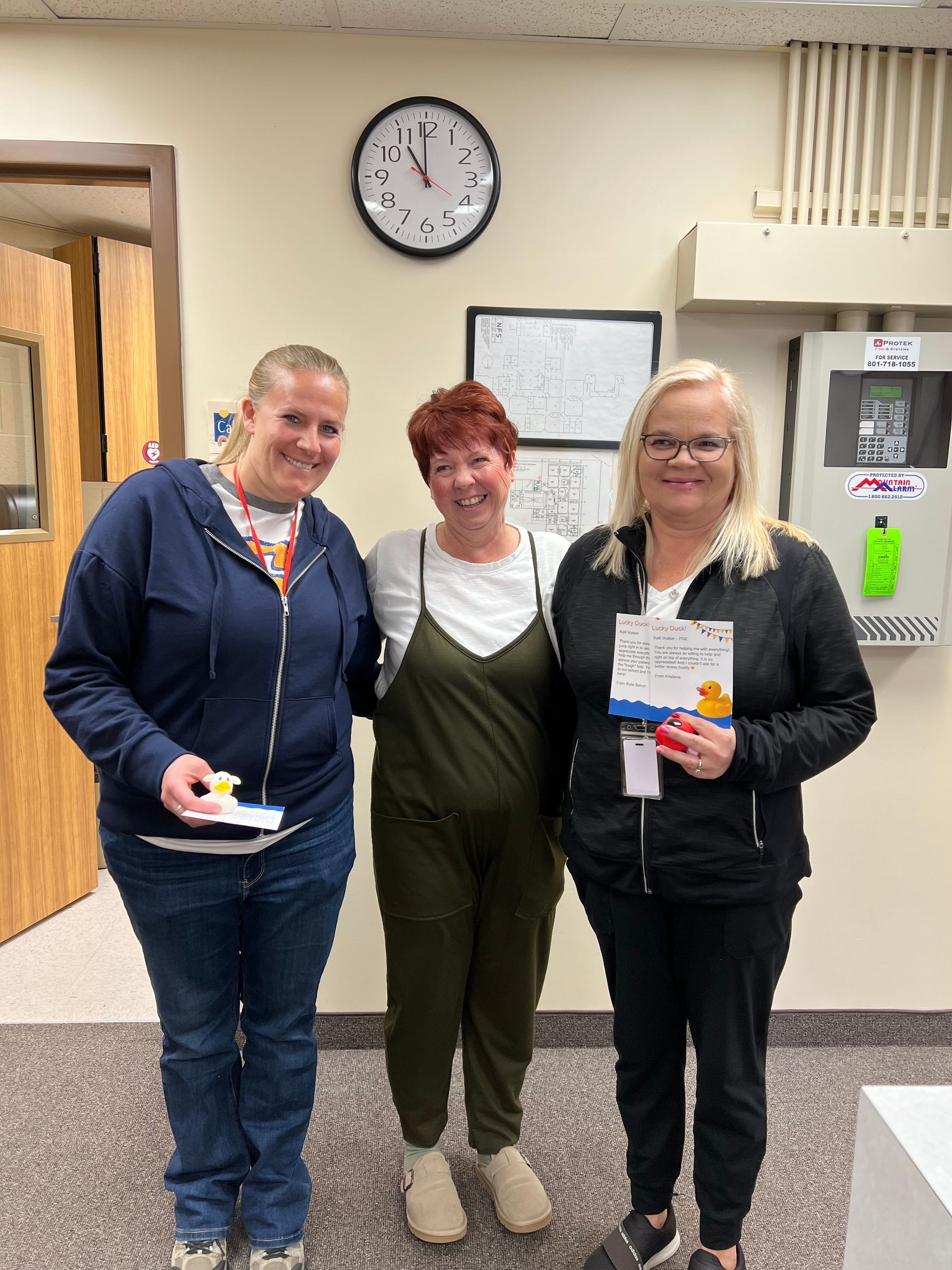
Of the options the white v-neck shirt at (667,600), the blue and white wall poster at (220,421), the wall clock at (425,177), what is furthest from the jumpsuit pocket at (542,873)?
the wall clock at (425,177)

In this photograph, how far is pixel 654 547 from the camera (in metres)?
1.50

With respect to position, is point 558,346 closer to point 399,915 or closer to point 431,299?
point 431,299

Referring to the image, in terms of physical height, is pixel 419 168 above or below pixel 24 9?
below

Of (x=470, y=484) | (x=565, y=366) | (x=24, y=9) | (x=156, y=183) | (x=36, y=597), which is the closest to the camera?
(x=470, y=484)

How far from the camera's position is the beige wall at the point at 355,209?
6.77 ft

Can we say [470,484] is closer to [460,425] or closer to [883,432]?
[460,425]

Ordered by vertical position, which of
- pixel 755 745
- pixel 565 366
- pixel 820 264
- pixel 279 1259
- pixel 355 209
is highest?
pixel 355 209

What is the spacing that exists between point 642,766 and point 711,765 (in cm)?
12

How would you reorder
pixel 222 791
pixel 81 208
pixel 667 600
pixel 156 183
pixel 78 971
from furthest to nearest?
pixel 81 208 → pixel 78 971 → pixel 156 183 → pixel 667 600 → pixel 222 791

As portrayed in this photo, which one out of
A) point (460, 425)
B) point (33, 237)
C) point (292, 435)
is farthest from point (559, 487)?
point (33, 237)

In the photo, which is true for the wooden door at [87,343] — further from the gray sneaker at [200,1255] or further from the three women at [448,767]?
the gray sneaker at [200,1255]

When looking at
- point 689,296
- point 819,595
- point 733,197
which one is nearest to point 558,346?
point 689,296

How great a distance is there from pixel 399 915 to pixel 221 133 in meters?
1.90

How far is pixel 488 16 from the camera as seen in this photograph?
1985 mm
